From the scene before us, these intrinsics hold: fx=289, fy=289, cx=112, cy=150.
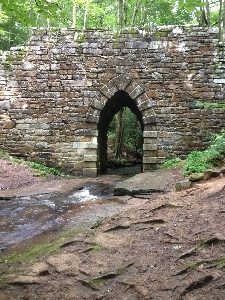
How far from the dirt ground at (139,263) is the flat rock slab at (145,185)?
1.95 m

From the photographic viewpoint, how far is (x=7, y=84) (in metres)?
9.68

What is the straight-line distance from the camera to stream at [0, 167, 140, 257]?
3925 millimetres

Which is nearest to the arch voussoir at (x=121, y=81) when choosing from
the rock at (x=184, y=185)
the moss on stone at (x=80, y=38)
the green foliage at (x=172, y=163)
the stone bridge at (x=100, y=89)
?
the stone bridge at (x=100, y=89)

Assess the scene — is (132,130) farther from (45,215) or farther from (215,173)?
(45,215)

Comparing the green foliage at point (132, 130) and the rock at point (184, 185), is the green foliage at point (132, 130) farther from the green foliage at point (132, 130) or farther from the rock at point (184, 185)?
the rock at point (184, 185)

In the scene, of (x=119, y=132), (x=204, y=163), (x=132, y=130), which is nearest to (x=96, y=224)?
(x=204, y=163)

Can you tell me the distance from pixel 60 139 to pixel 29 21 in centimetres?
597

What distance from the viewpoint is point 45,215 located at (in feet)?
16.3

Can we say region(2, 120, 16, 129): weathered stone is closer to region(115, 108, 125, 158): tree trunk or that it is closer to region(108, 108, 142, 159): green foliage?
region(115, 108, 125, 158): tree trunk

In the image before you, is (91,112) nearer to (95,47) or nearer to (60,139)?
(60,139)

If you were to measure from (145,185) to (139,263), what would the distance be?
11.8 feet

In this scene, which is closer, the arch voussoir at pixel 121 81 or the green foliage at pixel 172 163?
the green foliage at pixel 172 163

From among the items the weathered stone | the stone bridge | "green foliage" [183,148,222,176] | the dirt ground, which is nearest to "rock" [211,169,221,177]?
"green foliage" [183,148,222,176]

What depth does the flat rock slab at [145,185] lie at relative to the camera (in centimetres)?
589
